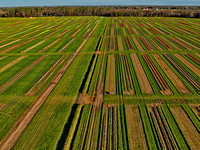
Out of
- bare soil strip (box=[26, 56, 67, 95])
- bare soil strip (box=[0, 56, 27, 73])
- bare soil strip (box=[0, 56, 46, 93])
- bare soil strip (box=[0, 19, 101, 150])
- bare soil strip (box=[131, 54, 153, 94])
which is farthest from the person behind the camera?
bare soil strip (box=[0, 56, 27, 73])

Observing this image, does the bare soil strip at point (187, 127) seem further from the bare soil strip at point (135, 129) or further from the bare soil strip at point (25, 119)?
the bare soil strip at point (25, 119)

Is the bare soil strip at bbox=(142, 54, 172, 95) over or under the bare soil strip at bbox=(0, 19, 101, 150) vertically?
over

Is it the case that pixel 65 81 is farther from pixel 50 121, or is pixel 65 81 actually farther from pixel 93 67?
pixel 50 121

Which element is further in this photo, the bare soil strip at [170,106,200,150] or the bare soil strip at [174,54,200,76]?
the bare soil strip at [174,54,200,76]

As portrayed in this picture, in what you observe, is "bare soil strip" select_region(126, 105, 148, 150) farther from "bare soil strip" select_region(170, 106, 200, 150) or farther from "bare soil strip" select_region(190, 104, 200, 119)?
"bare soil strip" select_region(190, 104, 200, 119)

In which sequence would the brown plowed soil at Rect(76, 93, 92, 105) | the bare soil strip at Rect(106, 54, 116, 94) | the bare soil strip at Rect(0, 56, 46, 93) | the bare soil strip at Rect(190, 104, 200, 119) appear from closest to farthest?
1. the bare soil strip at Rect(190, 104, 200, 119)
2. the brown plowed soil at Rect(76, 93, 92, 105)
3. the bare soil strip at Rect(106, 54, 116, 94)
4. the bare soil strip at Rect(0, 56, 46, 93)

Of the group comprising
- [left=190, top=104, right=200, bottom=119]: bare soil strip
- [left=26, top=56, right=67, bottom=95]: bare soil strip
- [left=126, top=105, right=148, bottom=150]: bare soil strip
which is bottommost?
[left=126, top=105, right=148, bottom=150]: bare soil strip

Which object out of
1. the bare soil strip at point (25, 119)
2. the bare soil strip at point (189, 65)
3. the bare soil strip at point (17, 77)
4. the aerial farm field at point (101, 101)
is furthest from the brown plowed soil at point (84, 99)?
the bare soil strip at point (189, 65)

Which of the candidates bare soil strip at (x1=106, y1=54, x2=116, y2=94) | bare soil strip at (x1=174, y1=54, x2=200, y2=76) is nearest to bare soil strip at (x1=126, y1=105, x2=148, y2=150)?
bare soil strip at (x1=106, y1=54, x2=116, y2=94)

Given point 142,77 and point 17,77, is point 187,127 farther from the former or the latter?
point 17,77
